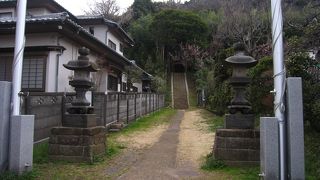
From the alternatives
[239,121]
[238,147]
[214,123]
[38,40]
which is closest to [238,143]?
[238,147]

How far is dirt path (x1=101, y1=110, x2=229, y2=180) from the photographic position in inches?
322

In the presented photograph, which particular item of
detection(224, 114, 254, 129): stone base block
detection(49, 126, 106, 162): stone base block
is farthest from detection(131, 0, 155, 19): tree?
detection(224, 114, 254, 129): stone base block

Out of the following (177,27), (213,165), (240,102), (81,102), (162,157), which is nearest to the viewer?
(213,165)

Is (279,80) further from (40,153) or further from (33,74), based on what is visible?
A: (33,74)

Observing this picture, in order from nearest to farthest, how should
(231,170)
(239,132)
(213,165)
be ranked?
(231,170)
(213,165)
(239,132)

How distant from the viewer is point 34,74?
15.0 meters

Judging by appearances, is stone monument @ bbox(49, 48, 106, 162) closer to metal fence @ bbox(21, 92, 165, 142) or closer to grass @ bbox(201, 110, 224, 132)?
metal fence @ bbox(21, 92, 165, 142)

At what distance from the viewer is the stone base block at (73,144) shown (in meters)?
9.30

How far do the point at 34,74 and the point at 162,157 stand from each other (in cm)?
726

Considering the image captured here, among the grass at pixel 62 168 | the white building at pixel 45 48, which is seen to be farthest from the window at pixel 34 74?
the grass at pixel 62 168

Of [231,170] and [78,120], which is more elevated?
[78,120]

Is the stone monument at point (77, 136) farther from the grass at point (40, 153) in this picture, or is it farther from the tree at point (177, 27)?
the tree at point (177, 27)

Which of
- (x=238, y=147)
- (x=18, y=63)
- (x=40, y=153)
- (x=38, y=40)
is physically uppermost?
(x=38, y=40)

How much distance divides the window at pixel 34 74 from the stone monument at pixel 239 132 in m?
8.33
